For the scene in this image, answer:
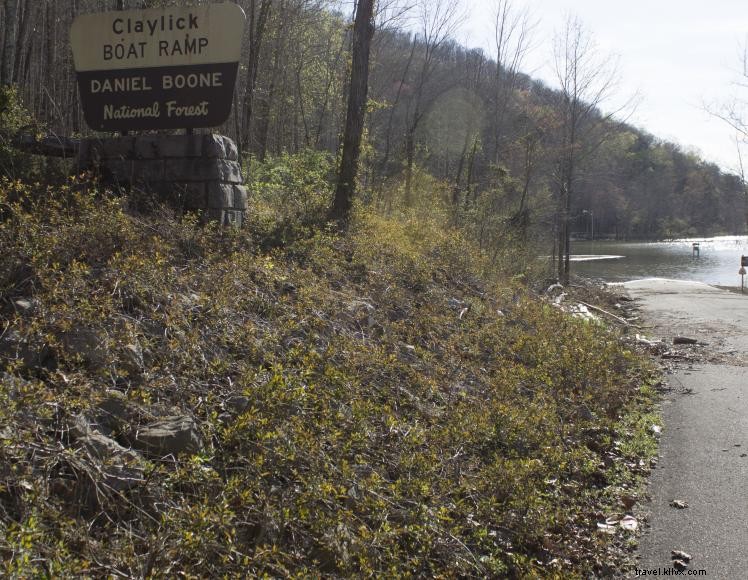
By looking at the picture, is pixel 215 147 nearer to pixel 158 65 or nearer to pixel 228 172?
pixel 228 172

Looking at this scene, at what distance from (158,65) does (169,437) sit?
5.02m

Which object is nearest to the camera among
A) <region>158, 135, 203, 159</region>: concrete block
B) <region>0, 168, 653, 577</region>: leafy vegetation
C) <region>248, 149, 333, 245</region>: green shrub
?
<region>0, 168, 653, 577</region>: leafy vegetation

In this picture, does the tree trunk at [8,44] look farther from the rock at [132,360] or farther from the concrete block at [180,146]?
the rock at [132,360]

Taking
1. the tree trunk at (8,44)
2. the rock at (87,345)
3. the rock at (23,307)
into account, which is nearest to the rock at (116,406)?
the rock at (87,345)

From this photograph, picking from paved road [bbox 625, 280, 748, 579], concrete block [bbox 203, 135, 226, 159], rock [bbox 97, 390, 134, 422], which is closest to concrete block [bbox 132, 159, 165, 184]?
concrete block [bbox 203, 135, 226, 159]

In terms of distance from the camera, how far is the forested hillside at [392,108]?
13.5 m

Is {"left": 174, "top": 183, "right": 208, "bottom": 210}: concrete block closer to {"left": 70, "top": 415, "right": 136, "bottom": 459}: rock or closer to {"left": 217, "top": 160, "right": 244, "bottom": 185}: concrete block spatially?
{"left": 217, "top": 160, "right": 244, "bottom": 185}: concrete block

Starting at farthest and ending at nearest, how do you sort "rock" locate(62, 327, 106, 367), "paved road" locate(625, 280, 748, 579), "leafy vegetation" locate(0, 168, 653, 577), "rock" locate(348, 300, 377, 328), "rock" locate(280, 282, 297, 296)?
"rock" locate(348, 300, 377, 328), "rock" locate(280, 282, 297, 296), "paved road" locate(625, 280, 748, 579), "rock" locate(62, 327, 106, 367), "leafy vegetation" locate(0, 168, 653, 577)

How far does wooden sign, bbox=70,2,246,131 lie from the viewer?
22.7 ft

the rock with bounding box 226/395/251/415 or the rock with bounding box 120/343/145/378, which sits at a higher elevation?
the rock with bounding box 120/343/145/378

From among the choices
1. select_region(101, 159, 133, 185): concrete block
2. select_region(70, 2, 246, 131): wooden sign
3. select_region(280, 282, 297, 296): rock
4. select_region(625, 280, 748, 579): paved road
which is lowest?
select_region(625, 280, 748, 579): paved road

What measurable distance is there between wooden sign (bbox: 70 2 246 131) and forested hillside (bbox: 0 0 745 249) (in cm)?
125

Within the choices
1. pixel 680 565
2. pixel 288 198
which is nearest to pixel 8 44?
pixel 288 198

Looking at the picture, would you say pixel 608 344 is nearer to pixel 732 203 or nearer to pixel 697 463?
pixel 697 463
